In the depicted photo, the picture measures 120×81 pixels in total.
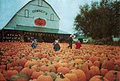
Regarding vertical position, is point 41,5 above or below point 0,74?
above

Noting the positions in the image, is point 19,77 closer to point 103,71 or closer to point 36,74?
point 36,74

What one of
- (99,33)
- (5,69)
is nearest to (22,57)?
(5,69)

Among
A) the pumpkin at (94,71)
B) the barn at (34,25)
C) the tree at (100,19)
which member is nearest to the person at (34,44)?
the barn at (34,25)

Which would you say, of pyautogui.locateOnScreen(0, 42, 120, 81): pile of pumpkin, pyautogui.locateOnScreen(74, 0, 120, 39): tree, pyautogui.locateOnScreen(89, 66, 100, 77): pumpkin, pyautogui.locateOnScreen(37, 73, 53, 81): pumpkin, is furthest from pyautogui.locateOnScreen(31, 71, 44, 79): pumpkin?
pyautogui.locateOnScreen(74, 0, 120, 39): tree

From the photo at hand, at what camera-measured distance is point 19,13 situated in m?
1.63

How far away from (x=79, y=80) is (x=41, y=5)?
58 cm

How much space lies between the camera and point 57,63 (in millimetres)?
1472

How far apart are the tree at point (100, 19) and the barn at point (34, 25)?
0.17 metres

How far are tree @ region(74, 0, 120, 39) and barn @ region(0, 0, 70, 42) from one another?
0.57 feet

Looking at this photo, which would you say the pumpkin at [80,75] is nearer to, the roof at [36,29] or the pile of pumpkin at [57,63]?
the pile of pumpkin at [57,63]

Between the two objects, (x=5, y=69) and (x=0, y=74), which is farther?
(x=5, y=69)

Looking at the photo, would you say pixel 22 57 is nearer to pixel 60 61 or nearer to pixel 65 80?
pixel 60 61

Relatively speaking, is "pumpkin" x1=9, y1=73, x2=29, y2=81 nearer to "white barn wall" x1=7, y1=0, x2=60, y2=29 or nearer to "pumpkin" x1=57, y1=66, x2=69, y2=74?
"pumpkin" x1=57, y1=66, x2=69, y2=74

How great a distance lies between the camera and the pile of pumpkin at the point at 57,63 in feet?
4.18
